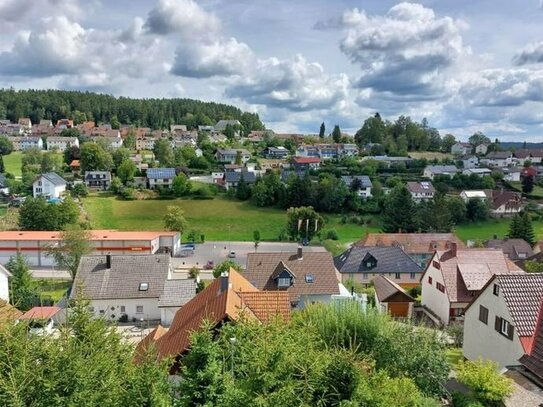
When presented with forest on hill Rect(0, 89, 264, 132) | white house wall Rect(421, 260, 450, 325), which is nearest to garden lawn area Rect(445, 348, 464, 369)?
white house wall Rect(421, 260, 450, 325)

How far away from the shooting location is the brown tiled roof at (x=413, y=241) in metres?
56.8

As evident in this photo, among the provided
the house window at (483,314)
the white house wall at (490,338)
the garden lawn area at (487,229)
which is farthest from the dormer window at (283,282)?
the garden lawn area at (487,229)

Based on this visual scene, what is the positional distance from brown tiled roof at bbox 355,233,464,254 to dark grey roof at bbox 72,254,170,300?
27.6 m

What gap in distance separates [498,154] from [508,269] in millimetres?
121590

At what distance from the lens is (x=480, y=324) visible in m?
22.5

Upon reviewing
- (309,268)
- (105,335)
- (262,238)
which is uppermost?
(105,335)

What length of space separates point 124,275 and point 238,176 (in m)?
67.0

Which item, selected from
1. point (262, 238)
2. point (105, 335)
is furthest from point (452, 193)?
point (105, 335)

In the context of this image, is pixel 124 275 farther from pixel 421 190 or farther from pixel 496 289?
pixel 421 190

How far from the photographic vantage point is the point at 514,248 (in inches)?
2235

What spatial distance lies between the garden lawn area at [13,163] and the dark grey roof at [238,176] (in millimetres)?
46002

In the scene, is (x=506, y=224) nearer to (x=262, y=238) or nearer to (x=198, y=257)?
(x=262, y=238)

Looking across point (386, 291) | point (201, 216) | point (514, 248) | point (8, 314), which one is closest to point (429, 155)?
point (201, 216)

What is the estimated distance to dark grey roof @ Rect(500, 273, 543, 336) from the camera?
1884 cm
